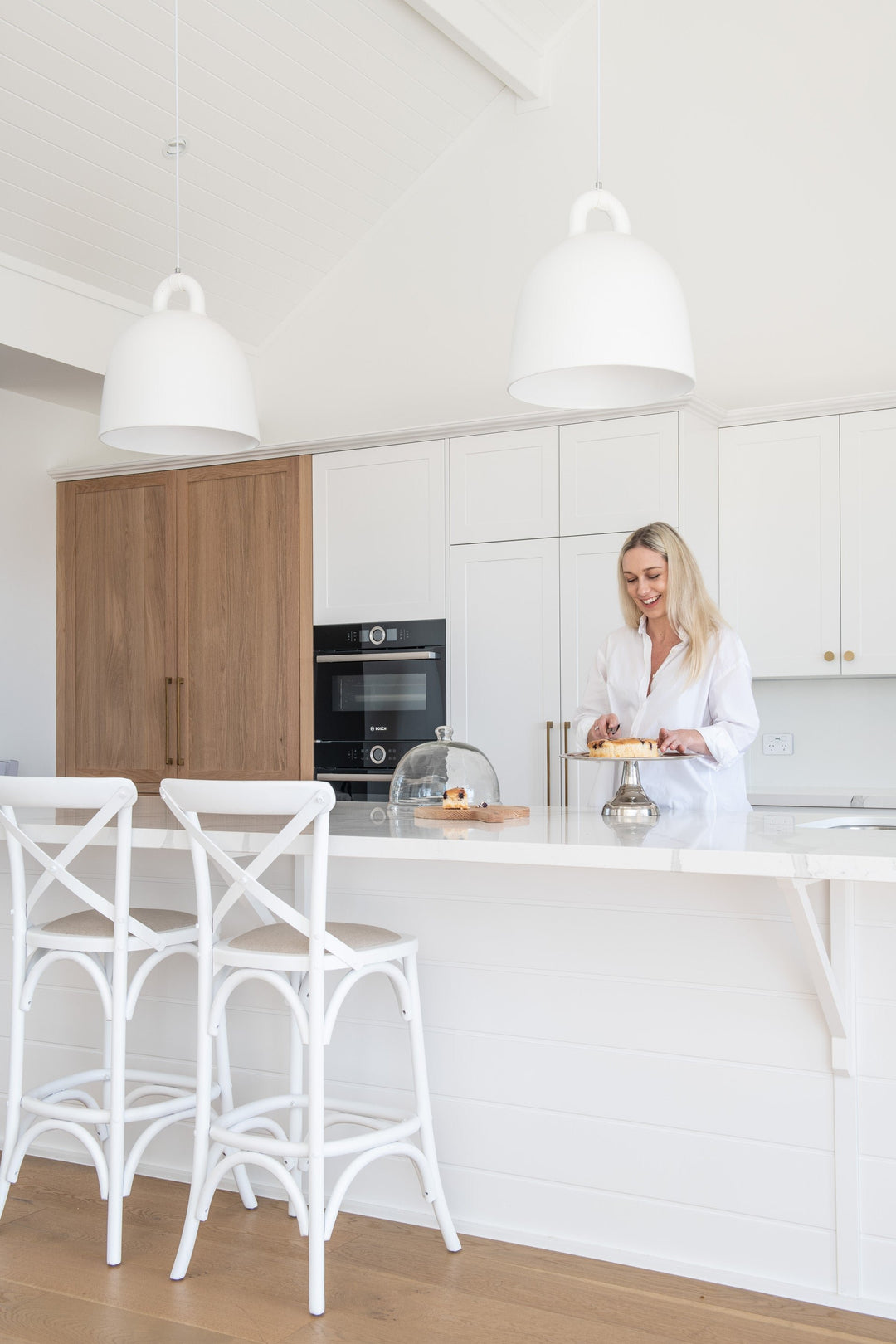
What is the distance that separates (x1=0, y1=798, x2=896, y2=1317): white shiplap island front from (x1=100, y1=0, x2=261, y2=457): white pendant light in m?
0.86

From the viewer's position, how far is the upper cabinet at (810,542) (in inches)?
150

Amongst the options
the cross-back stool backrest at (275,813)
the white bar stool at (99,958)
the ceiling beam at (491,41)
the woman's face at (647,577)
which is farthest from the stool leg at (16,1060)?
the ceiling beam at (491,41)

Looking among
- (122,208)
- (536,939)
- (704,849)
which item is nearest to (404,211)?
(122,208)

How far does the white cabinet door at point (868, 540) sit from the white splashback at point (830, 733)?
275 millimetres

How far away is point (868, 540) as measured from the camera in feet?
12.5

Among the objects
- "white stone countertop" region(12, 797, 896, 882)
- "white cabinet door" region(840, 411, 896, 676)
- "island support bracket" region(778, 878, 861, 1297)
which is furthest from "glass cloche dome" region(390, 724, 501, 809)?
"white cabinet door" region(840, 411, 896, 676)

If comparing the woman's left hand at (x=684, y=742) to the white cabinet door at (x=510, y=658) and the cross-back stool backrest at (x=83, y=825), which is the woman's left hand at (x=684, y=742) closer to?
the cross-back stool backrest at (x=83, y=825)

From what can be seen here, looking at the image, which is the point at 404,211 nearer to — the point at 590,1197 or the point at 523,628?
the point at 523,628

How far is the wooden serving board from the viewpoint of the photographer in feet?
7.97

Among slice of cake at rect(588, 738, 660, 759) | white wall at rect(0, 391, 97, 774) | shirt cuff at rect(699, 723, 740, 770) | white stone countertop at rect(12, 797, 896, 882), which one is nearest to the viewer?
white stone countertop at rect(12, 797, 896, 882)

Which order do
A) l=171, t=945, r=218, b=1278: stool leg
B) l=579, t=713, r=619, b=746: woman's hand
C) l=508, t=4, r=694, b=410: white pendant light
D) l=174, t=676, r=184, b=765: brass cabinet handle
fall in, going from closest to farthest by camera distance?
1. l=508, t=4, r=694, b=410: white pendant light
2. l=171, t=945, r=218, b=1278: stool leg
3. l=579, t=713, r=619, b=746: woman's hand
4. l=174, t=676, r=184, b=765: brass cabinet handle

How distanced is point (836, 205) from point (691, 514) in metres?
1.23

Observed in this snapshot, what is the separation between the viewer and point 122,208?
14.1 ft

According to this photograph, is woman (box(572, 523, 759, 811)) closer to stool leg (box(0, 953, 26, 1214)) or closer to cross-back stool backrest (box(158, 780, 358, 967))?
cross-back stool backrest (box(158, 780, 358, 967))
